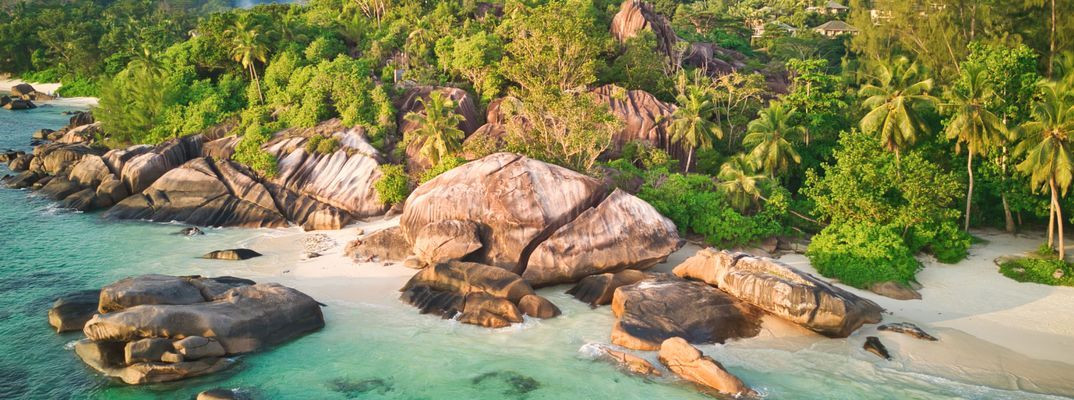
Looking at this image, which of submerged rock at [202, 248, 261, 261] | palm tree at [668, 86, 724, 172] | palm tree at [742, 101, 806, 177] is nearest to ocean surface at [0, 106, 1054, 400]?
submerged rock at [202, 248, 261, 261]

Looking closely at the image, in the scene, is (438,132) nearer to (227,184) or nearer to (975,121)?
(227,184)

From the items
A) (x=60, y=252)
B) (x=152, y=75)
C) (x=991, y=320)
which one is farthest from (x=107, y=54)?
(x=991, y=320)

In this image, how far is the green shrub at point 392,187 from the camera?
36.5 metres

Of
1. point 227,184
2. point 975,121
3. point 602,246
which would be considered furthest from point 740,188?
point 227,184

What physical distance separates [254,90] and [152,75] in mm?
8121

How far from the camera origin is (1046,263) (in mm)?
27578

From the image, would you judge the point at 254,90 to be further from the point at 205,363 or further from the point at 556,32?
the point at 205,363

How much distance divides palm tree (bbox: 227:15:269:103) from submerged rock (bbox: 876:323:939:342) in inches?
1628

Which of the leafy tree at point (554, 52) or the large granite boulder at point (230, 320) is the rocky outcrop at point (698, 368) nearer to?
the large granite boulder at point (230, 320)

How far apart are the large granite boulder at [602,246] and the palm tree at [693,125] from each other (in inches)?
475

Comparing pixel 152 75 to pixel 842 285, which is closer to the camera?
pixel 842 285

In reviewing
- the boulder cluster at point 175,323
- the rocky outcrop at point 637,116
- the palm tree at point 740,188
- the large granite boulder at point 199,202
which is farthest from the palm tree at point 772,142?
the large granite boulder at point 199,202

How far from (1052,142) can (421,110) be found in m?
33.6

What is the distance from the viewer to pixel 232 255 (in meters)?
30.0
